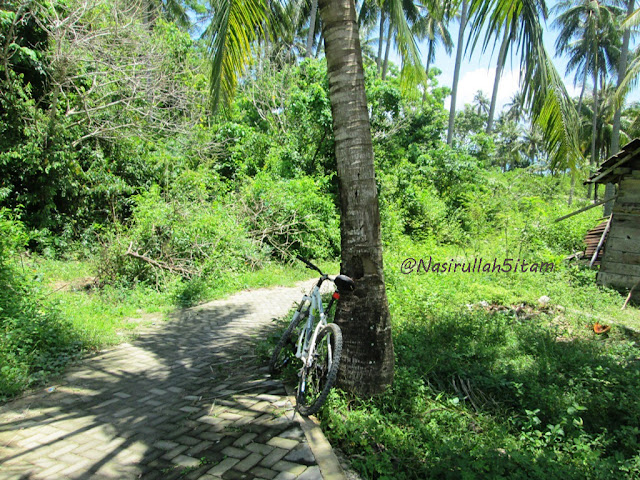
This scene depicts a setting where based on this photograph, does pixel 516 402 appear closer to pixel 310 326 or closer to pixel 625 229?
pixel 310 326

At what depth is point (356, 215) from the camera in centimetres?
373

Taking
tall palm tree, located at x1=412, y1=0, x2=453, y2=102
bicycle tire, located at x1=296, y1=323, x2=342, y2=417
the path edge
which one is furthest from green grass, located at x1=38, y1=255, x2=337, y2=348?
tall palm tree, located at x1=412, y1=0, x2=453, y2=102

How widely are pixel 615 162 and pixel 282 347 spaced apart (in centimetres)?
930

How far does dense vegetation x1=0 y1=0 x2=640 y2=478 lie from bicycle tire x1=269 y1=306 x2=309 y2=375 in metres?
0.91

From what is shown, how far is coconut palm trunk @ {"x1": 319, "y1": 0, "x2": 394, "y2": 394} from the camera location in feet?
12.0

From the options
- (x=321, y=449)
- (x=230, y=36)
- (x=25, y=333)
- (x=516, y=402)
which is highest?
(x=230, y=36)

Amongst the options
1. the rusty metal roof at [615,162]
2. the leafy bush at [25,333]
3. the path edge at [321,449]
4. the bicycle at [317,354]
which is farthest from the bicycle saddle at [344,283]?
the rusty metal roof at [615,162]

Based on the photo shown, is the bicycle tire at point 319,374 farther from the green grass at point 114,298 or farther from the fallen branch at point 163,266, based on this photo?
the fallen branch at point 163,266

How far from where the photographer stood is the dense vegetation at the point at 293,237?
3691mm

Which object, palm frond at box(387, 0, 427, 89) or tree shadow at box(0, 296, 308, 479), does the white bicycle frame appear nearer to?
tree shadow at box(0, 296, 308, 479)

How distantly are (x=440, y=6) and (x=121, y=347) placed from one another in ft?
21.9

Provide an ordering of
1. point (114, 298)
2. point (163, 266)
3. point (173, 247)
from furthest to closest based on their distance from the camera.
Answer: point (173, 247), point (163, 266), point (114, 298)

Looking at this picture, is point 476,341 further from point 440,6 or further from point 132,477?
point 440,6


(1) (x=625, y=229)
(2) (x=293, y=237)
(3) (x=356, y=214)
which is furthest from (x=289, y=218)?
(3) (x=356, y=214)
